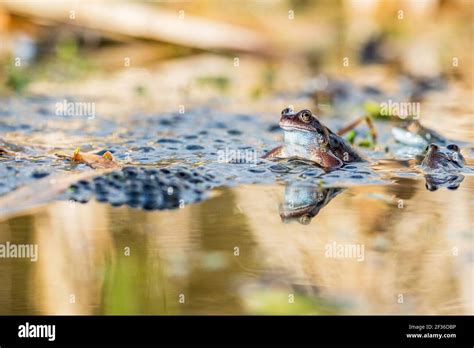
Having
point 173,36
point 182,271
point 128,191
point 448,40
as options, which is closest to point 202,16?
point 173,36

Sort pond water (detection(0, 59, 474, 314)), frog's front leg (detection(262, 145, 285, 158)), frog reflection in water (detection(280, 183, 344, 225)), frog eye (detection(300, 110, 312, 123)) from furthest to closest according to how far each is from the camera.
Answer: frog's front leg (detection(262, 145, 285, 158)) < frog eye (detection(300, 110, 312, 123)) < frog reflection in water (detection(280, 183, 344, 225)) < pond water (detection(0, 59, 474, 314))

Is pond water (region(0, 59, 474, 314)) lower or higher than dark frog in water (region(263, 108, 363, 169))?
lower

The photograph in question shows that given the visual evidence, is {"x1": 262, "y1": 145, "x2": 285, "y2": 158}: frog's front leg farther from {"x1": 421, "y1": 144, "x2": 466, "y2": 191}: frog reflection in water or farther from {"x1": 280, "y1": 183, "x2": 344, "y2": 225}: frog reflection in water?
{"x1": 421, "y1": 144, "x2": 466, "y2": 191}: frog reflection in water

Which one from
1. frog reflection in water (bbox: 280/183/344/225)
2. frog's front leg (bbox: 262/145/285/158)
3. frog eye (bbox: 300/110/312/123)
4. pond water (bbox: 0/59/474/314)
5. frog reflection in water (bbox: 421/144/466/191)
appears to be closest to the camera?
pond water (bbox: 0/59/474/314)

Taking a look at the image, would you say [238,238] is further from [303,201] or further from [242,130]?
[242,130]

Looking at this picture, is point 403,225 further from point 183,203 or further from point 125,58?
point 125,58

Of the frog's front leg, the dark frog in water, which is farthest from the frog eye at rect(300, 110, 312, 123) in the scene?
the frog's front leg

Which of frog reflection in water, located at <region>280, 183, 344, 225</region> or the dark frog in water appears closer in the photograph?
frog reflection in water, located at <region>280, 183, 344, 225</region>
